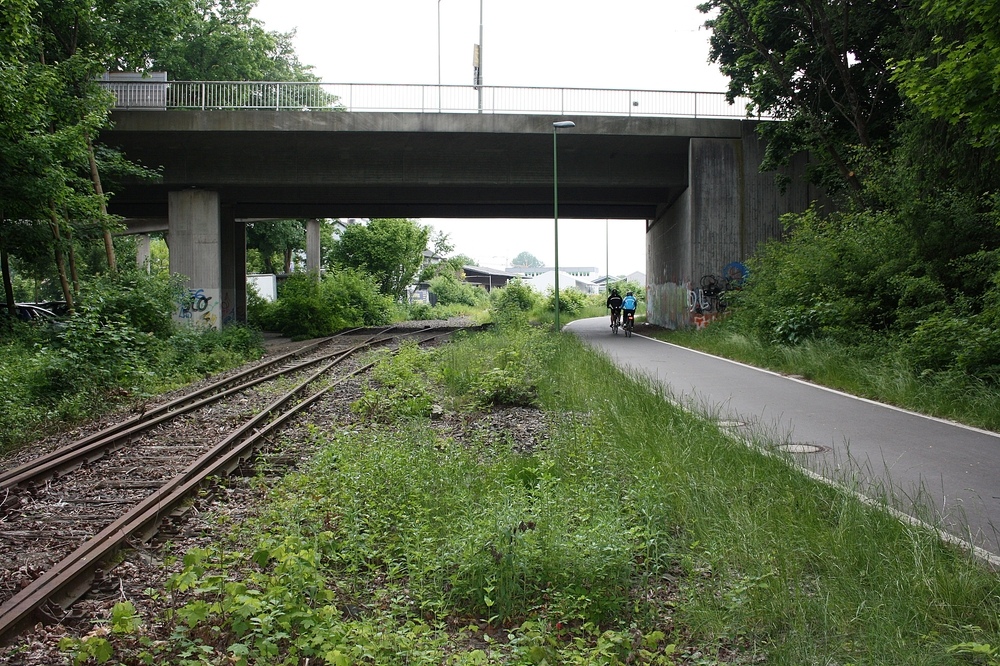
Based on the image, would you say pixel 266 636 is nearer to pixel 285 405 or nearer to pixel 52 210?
pixel 285 405

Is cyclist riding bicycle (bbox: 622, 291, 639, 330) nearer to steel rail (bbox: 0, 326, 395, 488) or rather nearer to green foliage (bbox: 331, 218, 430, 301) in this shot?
steel rail (bbox: 0, 326, 395, 488)

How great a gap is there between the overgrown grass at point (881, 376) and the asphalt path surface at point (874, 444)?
13.4 inches

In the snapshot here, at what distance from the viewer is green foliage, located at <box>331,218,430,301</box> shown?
46406 mm

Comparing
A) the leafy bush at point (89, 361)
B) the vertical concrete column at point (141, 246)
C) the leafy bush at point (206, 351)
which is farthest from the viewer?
the vertical concrete column at point (141, 246)

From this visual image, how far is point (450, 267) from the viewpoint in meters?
61.0

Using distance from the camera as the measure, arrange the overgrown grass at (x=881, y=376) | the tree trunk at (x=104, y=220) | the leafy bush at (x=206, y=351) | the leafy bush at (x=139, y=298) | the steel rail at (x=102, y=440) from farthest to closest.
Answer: the tree trunk at (x=104, y=220)
the leafy bush at (x=139, y=298)
the leafy bush at (x=206, y=351)
the overgrown grass at (x=881, y=376)
the steel rail at (x=102, y=440)

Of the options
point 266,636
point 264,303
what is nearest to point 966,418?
point 266,636

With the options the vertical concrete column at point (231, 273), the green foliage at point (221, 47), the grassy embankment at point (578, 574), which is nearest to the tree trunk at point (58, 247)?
the vertical concrete column at point (231, 273)

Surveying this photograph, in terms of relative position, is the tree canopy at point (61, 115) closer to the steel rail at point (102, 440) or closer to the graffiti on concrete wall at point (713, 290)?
the steel rail at point (102, 440)

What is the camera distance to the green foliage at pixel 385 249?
1827 inches

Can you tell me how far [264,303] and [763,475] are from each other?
35.8 meters

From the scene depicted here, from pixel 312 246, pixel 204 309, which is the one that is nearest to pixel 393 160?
pixel 204 309

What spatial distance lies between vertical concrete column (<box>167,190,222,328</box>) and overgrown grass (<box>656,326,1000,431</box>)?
18.4 m

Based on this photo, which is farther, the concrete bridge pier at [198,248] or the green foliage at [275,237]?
the green foliage at [275,237]
